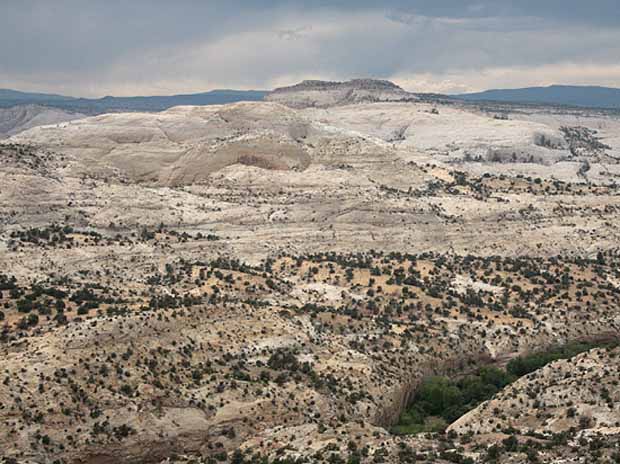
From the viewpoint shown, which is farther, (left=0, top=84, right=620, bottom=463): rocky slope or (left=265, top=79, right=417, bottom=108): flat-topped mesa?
(left=265, top=79, right=417, bottom=108): flat-topped mesa

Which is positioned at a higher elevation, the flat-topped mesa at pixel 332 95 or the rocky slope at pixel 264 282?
the flat-topped mesa at pixel 332 95

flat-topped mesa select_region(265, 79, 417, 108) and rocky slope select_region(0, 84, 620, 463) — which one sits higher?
flat-topped mesa select_region(265, 79, 417, 108)

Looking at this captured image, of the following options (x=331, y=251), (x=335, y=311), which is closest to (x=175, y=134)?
(x=331, y=251)

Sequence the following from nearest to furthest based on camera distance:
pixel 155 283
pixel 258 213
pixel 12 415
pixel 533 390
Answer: pixel 12 415 < pixel 533 390 < pixel 155 283 < pixel 258 213

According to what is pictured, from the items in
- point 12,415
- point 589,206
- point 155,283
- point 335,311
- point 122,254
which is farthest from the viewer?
point 589,206

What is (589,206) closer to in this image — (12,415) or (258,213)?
(258,213)

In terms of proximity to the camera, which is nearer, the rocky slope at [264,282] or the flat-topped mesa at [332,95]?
the rocky slope at [264,282]

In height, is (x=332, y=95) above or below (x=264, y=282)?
above

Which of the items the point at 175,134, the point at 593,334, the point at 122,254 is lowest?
the point at 593,334

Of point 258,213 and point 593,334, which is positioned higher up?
point 258,213

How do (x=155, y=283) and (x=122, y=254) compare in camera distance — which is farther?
(x=122, y=254)

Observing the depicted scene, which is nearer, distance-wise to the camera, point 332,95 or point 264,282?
point 264,282
